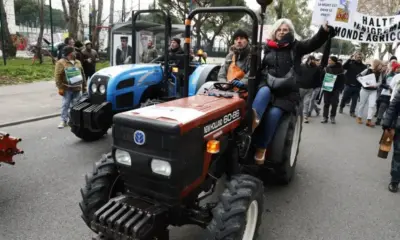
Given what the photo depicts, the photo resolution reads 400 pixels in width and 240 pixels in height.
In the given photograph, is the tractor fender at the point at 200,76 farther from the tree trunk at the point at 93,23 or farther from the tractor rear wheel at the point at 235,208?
the tree trunk at the point at 93,23

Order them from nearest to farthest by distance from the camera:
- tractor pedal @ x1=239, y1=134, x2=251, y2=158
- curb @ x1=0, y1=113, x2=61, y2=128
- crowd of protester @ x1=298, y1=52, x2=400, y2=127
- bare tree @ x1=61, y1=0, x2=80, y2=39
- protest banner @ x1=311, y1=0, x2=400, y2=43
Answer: tractor pedal @ x1=239, y1=134, x2=251, y2=158
protest banner @ x1=311, y1=0, x2=400, y2=43
curb @ x1=0, y1=113, x2=61, y2=128
crowd of protester @ x1=298, y1=52, x2=400, y2=127
bare tree @ x1=61, y1=0, x2=80, y2=39

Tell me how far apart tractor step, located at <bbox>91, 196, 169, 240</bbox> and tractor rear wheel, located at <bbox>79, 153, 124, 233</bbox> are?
0.32m

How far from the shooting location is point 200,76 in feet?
19.7

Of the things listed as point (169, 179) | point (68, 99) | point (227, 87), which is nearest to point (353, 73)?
point (227, 87)

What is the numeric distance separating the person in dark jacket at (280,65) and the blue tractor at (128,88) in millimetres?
1666

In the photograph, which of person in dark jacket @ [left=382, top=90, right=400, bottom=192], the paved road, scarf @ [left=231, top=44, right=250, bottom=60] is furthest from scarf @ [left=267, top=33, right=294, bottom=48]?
person in dark jacket @ [left=382, top=90, right=400, bottom=192]

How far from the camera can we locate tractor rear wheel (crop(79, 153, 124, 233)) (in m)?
2.74

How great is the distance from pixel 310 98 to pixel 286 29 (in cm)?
634

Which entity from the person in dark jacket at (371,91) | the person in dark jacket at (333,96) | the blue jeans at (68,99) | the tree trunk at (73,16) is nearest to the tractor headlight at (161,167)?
the blue jeans at (68,99)

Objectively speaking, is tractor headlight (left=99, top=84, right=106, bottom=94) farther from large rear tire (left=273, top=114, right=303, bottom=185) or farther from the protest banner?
the protest banner

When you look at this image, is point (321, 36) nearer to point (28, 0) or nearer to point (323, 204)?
point (323, 204)

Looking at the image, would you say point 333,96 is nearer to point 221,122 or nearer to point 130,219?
point 221,122

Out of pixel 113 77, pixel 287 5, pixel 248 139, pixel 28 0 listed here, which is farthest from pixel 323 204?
pixel 28 0

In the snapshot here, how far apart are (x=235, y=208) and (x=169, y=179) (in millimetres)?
540
